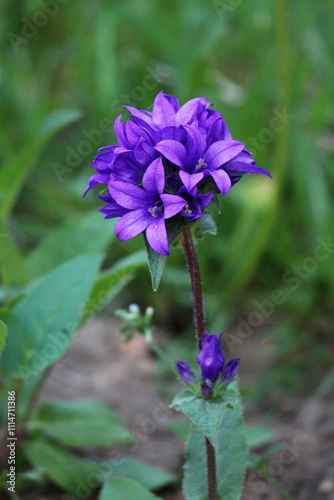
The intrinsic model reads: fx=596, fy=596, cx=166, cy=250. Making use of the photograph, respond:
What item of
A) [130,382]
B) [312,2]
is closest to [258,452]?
[130,382]

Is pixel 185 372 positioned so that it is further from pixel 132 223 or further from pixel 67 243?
pixel 67 243

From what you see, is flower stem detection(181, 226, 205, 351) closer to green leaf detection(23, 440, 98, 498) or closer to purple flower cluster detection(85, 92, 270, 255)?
purple flower cluster detection(85, 92, 270, 255)

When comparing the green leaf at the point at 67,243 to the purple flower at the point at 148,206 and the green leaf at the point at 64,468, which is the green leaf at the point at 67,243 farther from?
the purple flower at the point at 148,206

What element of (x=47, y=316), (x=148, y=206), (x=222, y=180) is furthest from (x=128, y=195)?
(x=47, y=316)

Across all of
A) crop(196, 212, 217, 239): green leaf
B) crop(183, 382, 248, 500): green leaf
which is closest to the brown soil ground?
crop(183, 382, 248, 500): green leaf

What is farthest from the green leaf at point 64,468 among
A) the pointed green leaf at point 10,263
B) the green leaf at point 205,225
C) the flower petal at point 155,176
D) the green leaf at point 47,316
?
the flower petal at point 155,176
